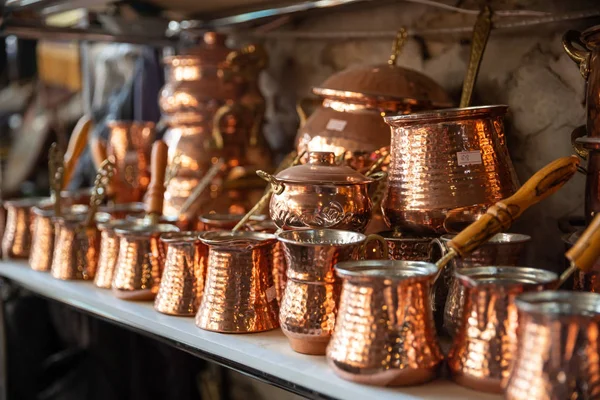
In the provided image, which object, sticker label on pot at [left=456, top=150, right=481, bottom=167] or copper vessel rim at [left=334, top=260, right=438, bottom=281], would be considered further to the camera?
sticker label on pot at [left=456, top=150, right=481, bottom=167]

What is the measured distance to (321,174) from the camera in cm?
113

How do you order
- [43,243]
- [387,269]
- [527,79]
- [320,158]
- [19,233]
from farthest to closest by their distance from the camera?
[19,233]
[43,243]
[527,79]
[320,158]
[387,269]

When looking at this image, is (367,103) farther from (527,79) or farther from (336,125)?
(527,79)

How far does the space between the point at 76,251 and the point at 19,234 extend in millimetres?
347

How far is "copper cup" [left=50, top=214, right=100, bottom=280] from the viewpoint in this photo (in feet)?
5.22

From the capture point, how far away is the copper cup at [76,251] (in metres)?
1.59

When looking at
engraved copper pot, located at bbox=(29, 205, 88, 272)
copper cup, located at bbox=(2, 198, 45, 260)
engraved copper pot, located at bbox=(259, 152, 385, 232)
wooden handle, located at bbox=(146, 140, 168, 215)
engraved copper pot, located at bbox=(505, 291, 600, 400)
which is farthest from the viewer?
copper cup, located at bbox=(2, 198, 45, 260)

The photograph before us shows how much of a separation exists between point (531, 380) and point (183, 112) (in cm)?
119

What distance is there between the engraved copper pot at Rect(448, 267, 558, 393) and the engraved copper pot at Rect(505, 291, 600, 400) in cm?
7

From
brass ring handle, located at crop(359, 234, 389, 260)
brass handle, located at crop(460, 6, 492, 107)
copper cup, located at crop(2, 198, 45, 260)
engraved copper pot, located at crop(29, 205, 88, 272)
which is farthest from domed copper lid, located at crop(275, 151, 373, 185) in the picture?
copper cup, located at crop(2, 198, 45, 260)

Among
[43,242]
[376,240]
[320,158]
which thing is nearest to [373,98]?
[320,158]

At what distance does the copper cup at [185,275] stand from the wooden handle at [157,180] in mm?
275

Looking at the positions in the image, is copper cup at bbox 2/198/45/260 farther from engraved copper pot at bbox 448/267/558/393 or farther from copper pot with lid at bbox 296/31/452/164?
engraved copper pot at bbox 448/267/558/393

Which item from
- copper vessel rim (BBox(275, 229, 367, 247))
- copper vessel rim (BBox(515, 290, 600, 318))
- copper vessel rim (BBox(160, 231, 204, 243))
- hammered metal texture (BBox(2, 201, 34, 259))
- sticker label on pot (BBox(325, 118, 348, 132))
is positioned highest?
sticker label on pot (BBox(325, 118, 348, 132))
